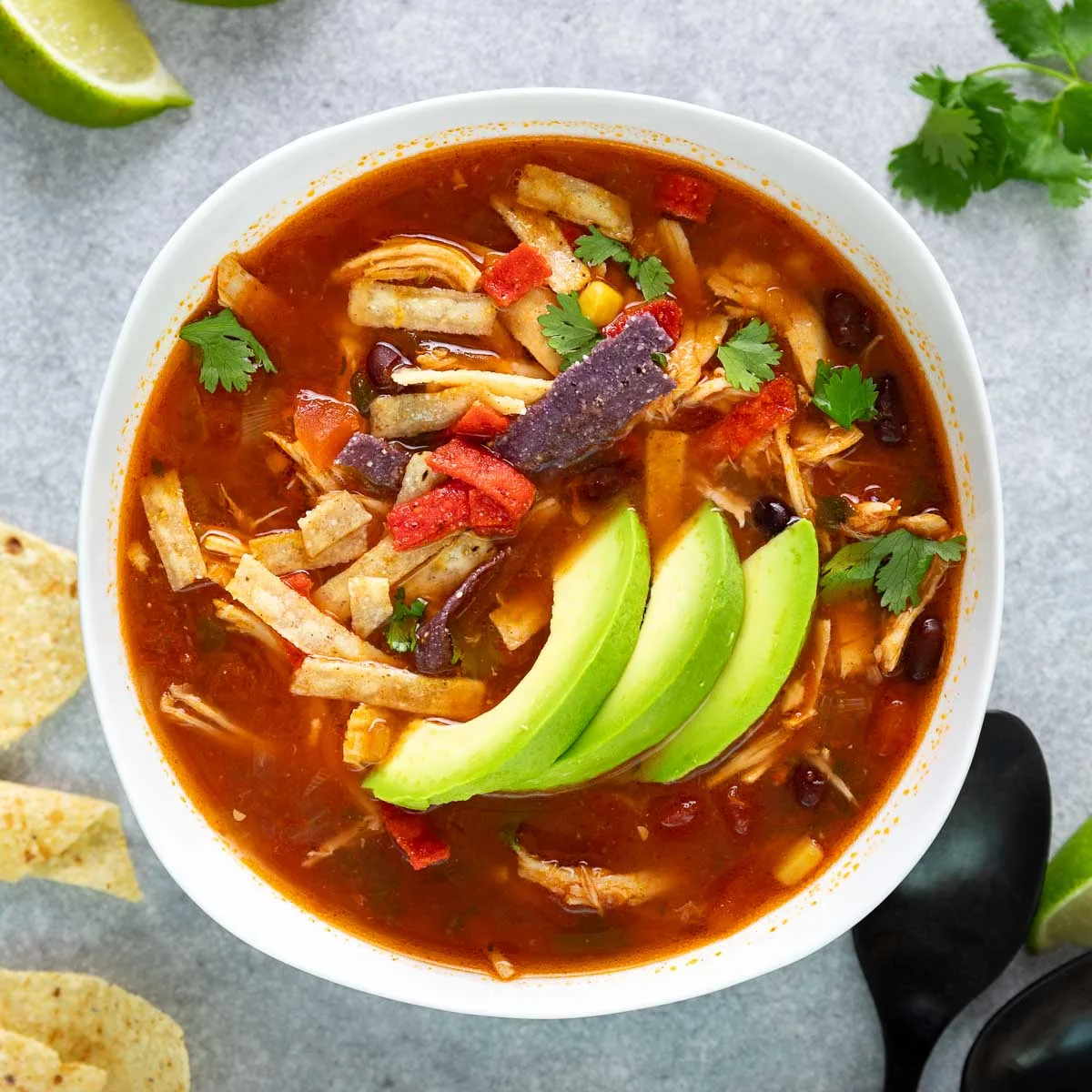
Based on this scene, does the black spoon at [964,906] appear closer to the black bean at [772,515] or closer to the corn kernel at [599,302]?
the black bean at [772,515]

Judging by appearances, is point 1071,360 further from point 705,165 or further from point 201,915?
point 201,915

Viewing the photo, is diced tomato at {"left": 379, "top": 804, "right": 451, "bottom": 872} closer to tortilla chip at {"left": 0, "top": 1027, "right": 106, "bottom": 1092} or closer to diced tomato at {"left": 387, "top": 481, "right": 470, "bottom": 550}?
diced tomato at {"left": 387, "top": 481, "right": 470, "bottom": 550}

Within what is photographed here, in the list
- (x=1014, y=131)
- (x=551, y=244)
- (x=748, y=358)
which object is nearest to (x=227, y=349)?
(x=551, y=244)

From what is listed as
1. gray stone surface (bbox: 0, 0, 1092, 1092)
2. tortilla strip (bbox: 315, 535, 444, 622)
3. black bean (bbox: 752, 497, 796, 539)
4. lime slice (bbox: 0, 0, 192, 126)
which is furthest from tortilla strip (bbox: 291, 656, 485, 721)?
lime slice (bbox: 0, 0, 192, 126)

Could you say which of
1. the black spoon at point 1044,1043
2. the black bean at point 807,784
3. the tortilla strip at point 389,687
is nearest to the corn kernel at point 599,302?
the tortilla strip at point 389,687

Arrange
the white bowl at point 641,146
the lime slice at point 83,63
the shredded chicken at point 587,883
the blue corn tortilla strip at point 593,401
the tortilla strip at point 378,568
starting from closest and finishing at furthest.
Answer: the blue corn tortilla strip at point 593,401 < the white bowl at point 641,146 < the tortilla strip at point 378,568 < the shredded chicken at point 587,883 < the lime slice at point 83,63

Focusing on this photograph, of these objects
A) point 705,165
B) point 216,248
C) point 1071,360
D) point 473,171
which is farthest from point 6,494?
point 1071,360

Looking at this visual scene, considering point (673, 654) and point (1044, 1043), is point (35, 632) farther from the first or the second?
point (1044, 1043)
